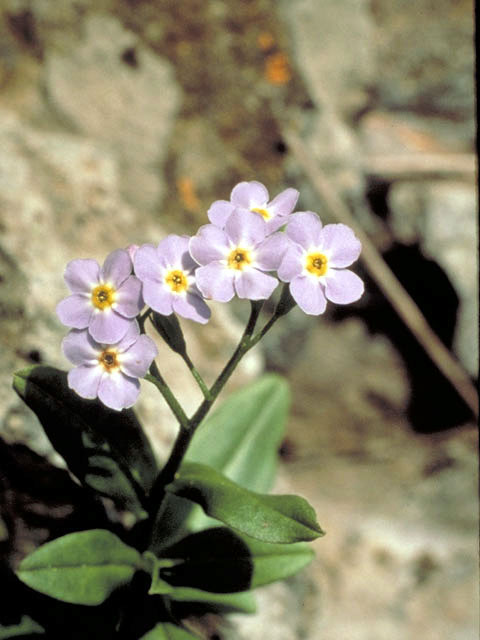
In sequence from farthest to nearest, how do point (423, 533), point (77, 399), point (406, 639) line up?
point (423, 533)
point (406, 639)
point (77, 399)

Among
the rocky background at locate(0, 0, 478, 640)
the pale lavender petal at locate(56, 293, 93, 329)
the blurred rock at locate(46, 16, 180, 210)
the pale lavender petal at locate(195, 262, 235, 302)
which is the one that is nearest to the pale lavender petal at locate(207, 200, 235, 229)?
the pale lavender petal at locate(195, 262, 235, 302)

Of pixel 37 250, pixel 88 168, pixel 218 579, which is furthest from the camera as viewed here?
pixel 88 168

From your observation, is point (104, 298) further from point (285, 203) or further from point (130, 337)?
point (285, 203)

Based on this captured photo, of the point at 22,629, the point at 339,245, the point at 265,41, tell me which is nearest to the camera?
the point at 339,245

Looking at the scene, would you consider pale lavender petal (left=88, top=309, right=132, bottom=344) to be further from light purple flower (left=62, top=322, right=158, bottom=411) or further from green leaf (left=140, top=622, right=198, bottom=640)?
green leaf (left=140, top=622, right=198, bottom=640)

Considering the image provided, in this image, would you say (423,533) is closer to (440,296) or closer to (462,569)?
(462,569)

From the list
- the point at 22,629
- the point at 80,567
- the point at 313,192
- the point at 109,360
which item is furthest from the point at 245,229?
the point at 313,192

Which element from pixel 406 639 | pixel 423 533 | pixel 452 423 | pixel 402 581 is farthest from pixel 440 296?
pixel 406 639
